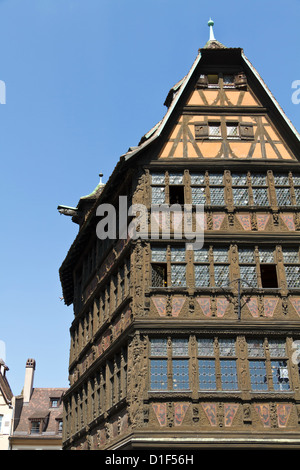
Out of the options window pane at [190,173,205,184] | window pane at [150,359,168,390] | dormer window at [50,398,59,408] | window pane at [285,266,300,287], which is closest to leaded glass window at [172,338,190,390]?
window pane at [150,359,168,390]

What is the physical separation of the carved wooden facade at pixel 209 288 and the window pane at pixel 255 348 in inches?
1.1

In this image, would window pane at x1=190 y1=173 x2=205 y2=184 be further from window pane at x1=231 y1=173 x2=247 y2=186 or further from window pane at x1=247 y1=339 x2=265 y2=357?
window pane at x1=247 y1=339 x2=265 y2=357

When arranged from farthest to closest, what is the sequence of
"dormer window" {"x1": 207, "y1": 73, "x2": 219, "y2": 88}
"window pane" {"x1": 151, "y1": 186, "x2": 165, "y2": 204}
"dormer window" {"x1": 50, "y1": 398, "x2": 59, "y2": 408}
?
"dormer window" {"x1": 50, "y1": 398, "x2": 59, "y2": 408}, "dormer window" {"x1": 207, "y1": 73, "x2": 219, "y2": 88}, "window pane" {"x1": 151, "y1": 186, "x2": 165, "y2": 204}

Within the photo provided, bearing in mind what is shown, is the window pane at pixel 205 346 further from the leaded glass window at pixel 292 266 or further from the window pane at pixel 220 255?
the leaded glass window at pixel 292 266

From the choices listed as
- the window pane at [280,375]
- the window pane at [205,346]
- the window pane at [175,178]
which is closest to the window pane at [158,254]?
the window pane at [175,178]

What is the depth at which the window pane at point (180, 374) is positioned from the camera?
16500 millimetres

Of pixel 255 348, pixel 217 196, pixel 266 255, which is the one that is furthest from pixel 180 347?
pixel 217 196

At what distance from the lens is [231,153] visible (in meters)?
19.7

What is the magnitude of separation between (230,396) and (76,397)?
1035cm

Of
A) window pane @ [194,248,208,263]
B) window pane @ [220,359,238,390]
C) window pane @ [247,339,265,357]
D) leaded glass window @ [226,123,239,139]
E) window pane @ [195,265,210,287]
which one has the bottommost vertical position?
window pane @ [220,359,238,390]

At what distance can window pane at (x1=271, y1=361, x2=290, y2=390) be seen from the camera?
16.7m

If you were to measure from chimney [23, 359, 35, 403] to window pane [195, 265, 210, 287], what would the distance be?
3066cm

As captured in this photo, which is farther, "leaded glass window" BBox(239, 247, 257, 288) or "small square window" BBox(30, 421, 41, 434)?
"small square window" BBox(30, 421, 41, 434)

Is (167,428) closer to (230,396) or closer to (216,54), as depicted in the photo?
(230,396)
